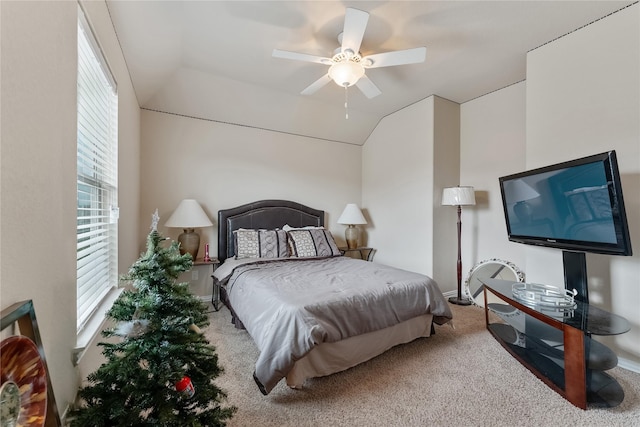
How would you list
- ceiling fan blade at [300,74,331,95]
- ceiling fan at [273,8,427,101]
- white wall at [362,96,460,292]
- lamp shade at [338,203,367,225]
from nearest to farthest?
ceiling fan at [273,8,427,101] < ceiling fan blade at [300,74,331,95] < white wall at [362,96,460,292] < lamp shade at [338,203,367,225]

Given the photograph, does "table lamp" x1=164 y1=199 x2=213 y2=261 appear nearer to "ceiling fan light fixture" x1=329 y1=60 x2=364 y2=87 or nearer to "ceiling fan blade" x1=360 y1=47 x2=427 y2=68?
"ceiling fan light fixture" x1=329 y1=60 x2=364 y2=87

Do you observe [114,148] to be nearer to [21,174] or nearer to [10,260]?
[21,174]

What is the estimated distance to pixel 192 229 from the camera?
11.6ft

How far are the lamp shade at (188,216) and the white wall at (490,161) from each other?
3514mm

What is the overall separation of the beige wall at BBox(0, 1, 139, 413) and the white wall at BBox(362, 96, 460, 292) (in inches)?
140

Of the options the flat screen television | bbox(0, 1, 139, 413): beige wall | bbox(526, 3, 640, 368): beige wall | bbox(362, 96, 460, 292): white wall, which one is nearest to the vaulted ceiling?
bbox(526, 3, 640, 368): beige wall

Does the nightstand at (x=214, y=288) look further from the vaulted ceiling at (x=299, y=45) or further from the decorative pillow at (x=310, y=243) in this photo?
the vaulted ceiling at (x=299, y=45)

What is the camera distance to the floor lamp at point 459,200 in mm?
3340

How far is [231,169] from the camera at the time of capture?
3859mm

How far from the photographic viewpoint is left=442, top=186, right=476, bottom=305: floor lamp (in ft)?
11.0

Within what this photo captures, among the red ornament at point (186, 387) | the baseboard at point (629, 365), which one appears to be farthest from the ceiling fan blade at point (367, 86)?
the baseboard at point (629, 365)

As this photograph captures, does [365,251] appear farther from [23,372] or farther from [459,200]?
[23,372]

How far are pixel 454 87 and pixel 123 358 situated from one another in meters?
4.04

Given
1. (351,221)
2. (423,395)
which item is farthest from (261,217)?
(423,395)
